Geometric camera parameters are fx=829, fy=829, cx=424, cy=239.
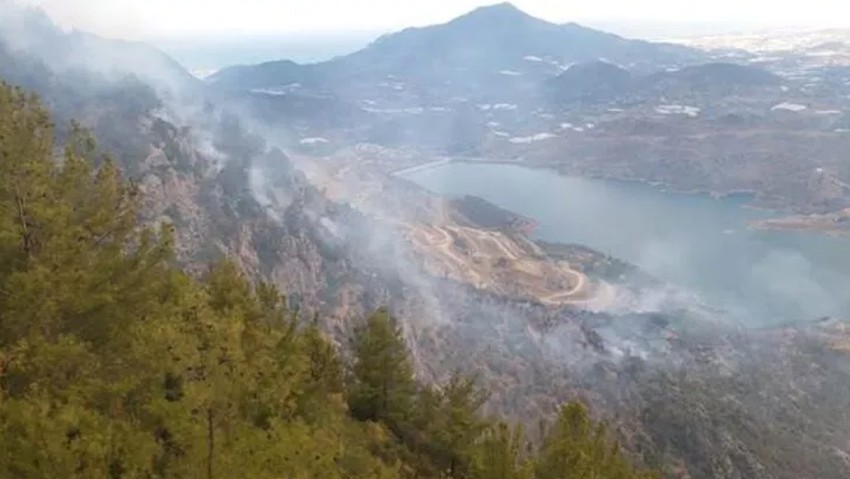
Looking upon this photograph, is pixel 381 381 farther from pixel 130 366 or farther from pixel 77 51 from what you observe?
pixel 77 51

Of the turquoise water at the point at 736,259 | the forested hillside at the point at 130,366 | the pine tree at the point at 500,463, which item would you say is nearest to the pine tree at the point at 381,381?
the forested hillside at the point at 130,366

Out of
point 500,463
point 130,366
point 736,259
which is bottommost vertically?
point 736,259

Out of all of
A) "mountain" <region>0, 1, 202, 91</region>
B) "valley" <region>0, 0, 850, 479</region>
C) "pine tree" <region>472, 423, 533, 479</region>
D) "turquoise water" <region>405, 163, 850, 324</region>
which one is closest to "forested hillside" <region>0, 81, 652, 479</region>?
"pine tree" <region>472, 423, 533, 479</region>

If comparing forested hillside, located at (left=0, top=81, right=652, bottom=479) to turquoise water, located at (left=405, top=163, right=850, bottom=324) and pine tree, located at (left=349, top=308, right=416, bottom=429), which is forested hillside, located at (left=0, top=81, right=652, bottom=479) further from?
turquoise water, located at (left=405, top=163, right=850, bottom=324)

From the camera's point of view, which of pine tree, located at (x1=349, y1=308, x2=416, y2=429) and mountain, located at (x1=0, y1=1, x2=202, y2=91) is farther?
Result: mountain, located at (x1=0, y1=1, x2=202, y2=91)

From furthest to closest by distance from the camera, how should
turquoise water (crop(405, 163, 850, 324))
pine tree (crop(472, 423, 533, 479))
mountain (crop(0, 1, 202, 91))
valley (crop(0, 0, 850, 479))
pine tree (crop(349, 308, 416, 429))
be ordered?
1. turquoise water (crop(405, 163, 850, 324))
2. mountain (crop(0, 1, 202, 91))
3. valley (crop(0, 0, 850, 479))
4. pine tree (crop(349, 308, 416, 429))
5. pine tree (crop(472, 423, 533, 479))

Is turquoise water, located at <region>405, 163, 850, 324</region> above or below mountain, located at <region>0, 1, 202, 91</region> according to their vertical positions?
below

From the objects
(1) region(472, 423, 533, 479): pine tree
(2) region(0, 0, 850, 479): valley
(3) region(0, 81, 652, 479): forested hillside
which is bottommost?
(2) region(0, 0, 850, 479): valley

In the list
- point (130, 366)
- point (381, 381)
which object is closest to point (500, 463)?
point (130, 366)

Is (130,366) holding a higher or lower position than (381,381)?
higher
